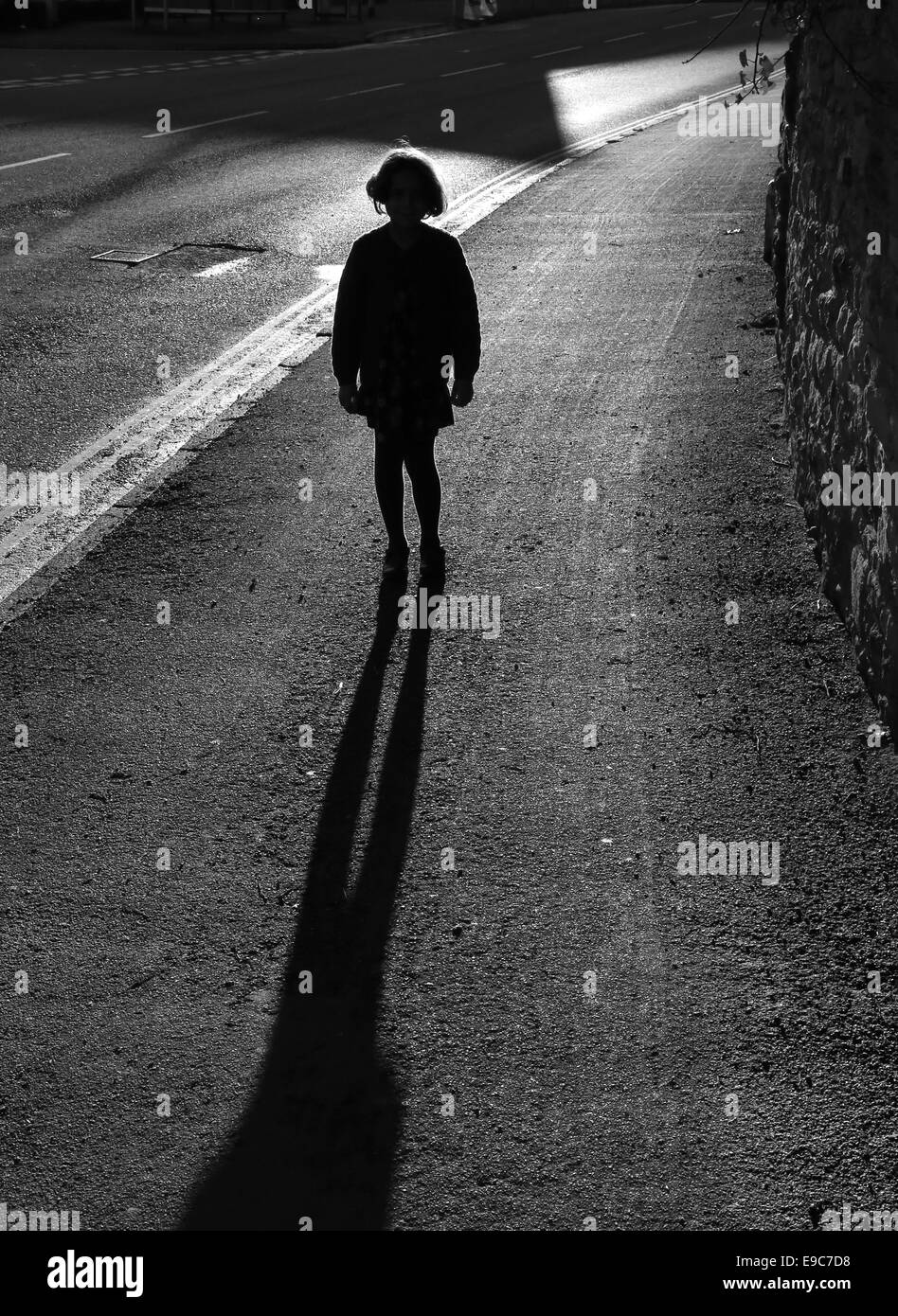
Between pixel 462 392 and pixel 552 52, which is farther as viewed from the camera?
pixel 552 52

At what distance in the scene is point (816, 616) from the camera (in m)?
6.05

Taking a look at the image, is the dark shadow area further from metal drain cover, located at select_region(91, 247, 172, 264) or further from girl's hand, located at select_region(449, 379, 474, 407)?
metal drain cover, located at select_region(91, 247, 172, 264)

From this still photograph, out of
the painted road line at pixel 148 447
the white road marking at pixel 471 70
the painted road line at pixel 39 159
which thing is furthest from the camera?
the white road marking at pixel 471 70

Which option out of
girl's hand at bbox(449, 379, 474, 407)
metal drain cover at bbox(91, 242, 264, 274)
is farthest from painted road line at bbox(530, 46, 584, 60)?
girl's hand at bbox(449, 379, 474, 407)

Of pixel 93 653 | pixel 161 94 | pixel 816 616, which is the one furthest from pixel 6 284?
pixel 161 94

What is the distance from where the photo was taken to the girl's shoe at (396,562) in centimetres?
645

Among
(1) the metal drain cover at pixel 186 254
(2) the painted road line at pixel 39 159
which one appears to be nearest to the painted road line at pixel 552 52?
(2) the painted road line at pixel 39 159

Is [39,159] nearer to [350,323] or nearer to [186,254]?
[186,254]

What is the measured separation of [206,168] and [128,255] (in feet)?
14.7

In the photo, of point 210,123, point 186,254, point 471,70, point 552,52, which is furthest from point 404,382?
point 552,52

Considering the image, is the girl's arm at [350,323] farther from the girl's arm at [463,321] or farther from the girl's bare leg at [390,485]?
the girl's arm at [463,321]

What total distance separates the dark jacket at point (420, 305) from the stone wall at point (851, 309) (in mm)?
1633

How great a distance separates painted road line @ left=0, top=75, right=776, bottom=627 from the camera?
6.72m

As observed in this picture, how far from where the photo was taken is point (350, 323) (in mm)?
6109
